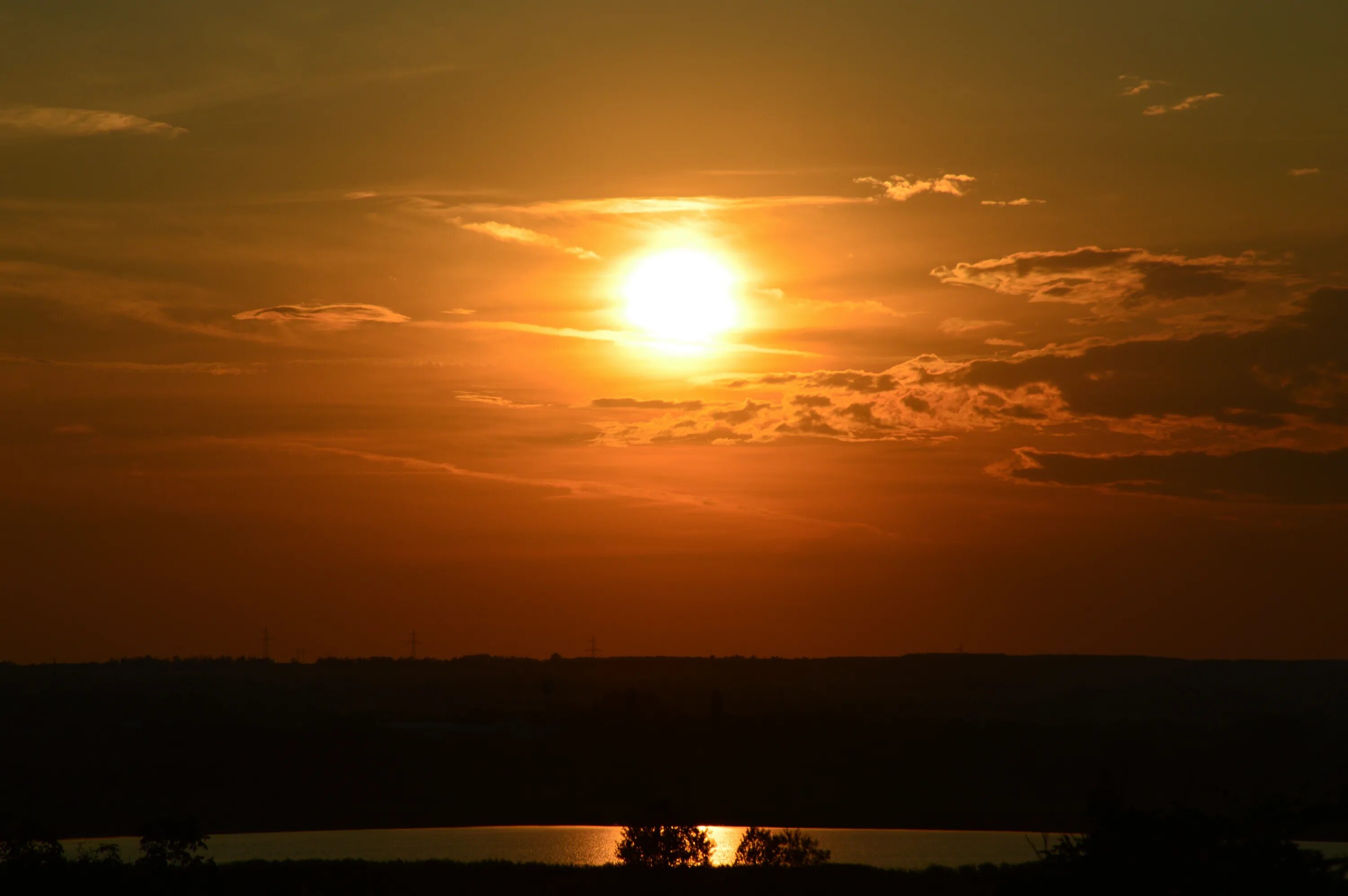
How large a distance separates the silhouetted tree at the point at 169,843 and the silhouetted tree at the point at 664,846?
1643 cm

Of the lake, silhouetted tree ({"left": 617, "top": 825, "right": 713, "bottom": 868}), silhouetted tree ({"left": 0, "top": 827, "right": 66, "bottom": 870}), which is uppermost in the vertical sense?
the lake

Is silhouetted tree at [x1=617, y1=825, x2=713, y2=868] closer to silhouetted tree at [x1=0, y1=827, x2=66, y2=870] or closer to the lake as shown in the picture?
the lake

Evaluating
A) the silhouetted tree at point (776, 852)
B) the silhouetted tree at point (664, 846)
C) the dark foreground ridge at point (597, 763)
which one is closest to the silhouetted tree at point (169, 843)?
the silhouetted tree at point (664, 846)

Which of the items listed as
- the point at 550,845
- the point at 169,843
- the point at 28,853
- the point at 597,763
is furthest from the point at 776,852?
the point at 597,763

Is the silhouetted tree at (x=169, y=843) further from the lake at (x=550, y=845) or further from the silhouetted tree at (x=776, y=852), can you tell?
the silhouetted tree at (x=776, y=852)

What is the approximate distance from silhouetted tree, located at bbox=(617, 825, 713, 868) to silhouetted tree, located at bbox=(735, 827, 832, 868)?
1.58 meters

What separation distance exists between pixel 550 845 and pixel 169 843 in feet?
134

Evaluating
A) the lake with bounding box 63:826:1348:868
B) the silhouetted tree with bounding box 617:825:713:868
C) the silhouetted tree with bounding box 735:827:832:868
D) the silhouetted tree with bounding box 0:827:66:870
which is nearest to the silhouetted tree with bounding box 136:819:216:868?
the silhouetted tree with bounding box 0:827:66:870

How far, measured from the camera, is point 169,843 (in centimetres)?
4594

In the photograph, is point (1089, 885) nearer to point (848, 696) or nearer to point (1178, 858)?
point (1178, 858)

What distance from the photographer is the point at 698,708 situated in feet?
463

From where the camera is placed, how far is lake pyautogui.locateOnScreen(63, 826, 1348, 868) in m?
72.4

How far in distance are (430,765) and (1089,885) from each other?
3902 inches

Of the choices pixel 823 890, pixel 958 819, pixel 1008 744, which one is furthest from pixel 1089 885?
pixel 1008 744
